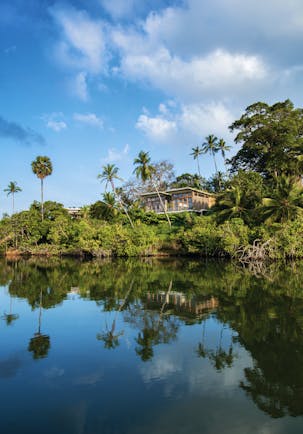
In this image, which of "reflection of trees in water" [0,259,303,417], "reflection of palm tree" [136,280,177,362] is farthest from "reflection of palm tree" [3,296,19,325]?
"reflection of palm tree" [136,280,177,362]

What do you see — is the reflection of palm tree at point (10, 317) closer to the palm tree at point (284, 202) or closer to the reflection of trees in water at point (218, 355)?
the reflection of trees in water at point (218, 355)

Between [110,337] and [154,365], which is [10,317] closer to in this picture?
[110,337]

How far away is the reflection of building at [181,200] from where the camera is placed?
50812 millimetres

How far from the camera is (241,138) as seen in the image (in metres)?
42.7

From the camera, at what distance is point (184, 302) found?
14336 millimetres

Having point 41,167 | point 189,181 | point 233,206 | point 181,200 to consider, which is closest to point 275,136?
point 233,206

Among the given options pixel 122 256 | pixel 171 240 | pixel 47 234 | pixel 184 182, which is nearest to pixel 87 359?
pixel 171 240

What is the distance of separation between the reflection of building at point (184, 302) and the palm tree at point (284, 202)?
60.6 ft

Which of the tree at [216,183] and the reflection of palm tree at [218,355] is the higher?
the tree at [216,183]

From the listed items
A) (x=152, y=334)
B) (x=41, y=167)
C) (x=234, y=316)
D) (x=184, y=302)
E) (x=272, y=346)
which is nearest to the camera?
(x=272, y=346)

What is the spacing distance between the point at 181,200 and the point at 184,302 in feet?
125

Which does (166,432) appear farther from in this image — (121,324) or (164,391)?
(121,324)

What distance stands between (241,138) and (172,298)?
32.7m

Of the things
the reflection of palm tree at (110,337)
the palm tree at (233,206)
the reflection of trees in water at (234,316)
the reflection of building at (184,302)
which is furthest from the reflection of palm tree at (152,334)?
the palm tree at (233,206)
